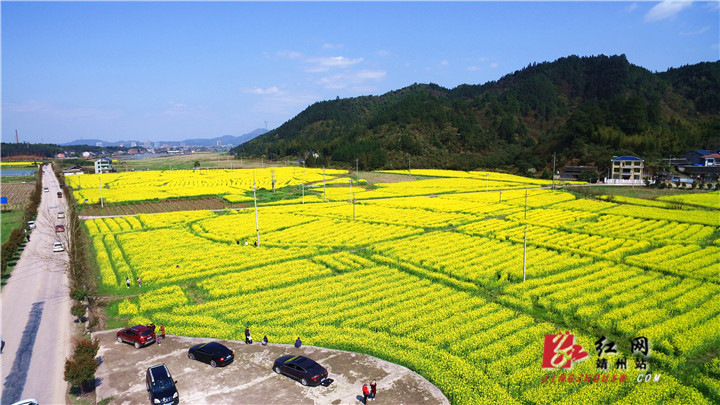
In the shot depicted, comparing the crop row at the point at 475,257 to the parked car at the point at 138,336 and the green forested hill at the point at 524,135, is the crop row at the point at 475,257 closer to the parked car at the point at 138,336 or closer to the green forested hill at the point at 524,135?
the parked car at the point at 138,336

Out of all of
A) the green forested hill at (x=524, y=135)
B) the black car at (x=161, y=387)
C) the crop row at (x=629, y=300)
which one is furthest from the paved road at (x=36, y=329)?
the green forested hill at (x=524, y=135)

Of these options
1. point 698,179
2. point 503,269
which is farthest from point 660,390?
point 698,179

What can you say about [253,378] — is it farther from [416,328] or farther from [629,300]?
[629,300]

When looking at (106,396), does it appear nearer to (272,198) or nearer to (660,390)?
(660,390)

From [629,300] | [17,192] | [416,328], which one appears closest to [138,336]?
[416,328]

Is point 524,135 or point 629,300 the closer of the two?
point 629,300

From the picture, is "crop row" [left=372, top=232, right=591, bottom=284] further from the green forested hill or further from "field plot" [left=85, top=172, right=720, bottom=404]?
the green forested hill
